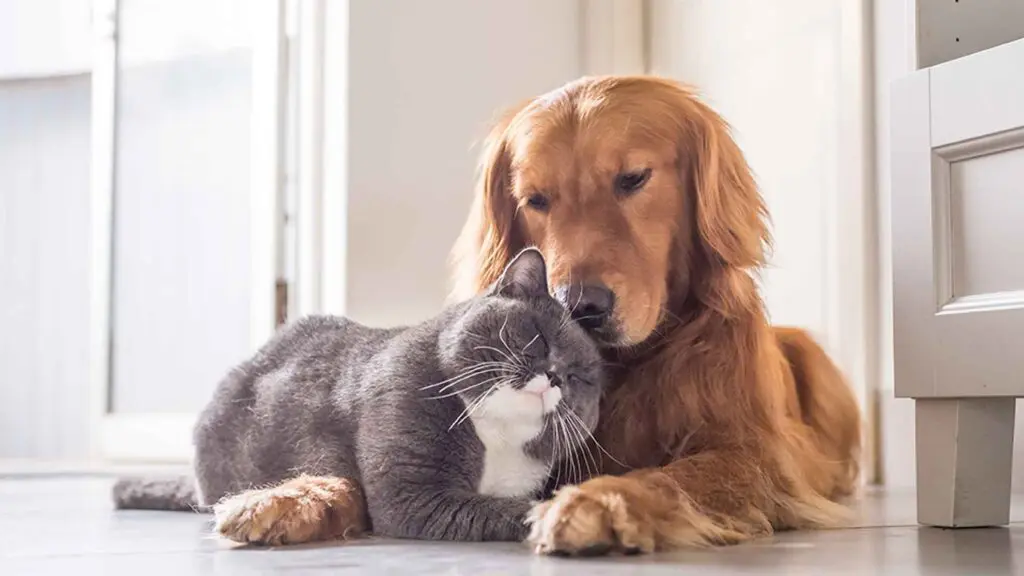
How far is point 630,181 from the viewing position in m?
1.45

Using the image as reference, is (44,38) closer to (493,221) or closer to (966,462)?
(493,221)

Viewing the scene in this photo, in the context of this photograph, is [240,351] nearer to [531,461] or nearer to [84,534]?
[84,534]

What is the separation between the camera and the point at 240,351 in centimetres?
296

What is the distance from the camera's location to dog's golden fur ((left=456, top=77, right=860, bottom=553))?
4.53 feet

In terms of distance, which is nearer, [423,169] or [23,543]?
[23,543]

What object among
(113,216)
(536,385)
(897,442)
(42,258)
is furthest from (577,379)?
(42,258)

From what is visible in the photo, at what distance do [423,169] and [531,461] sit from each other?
1249 mm

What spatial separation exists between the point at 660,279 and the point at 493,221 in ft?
0.85

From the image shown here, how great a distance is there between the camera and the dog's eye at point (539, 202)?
1.47 metres

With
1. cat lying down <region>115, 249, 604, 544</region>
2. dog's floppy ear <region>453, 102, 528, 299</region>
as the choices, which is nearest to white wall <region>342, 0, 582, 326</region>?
dog's floppy ear <region>453, 102, 528, 299</region>

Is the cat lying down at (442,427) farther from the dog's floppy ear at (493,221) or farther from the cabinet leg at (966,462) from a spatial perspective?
the cabinet leg at (966,462)

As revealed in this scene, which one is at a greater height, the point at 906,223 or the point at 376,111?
the point at 376,111

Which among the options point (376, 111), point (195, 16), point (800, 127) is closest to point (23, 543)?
point (376, 111)

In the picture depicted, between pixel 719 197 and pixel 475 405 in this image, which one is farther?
pixel 719 197
